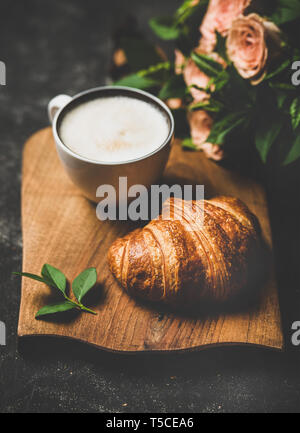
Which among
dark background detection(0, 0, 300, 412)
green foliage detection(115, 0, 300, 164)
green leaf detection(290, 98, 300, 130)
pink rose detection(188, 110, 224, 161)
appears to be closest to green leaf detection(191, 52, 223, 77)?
green foliage detection(115, 0, 300, 164)

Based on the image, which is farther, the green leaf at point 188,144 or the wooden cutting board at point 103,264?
the green leaf at point 188,144

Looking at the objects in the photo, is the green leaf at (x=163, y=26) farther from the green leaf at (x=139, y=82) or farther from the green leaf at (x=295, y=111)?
the green leaf at (x=295, y=111)

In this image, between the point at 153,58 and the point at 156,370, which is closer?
the point at 156,370

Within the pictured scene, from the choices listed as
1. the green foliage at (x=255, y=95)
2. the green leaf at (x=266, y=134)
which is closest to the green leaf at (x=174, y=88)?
the green foliage at (x=255, y=95)

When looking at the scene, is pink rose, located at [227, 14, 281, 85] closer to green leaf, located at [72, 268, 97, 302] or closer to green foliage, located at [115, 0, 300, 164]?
green foliage, located at [115, 0, 300, 164]

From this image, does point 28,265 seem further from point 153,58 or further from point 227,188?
point 153,58

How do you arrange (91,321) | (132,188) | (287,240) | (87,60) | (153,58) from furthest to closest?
(87,60) < (153,58) < (287,240) < (132,188) < (91,321)

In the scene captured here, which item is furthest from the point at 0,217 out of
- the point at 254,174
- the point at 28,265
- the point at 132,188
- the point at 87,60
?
the point at 87,60
